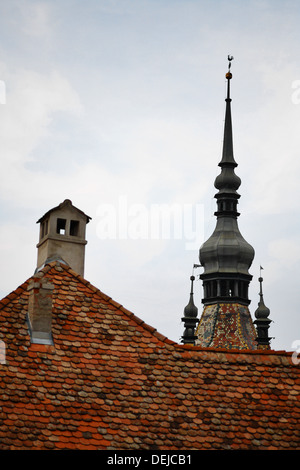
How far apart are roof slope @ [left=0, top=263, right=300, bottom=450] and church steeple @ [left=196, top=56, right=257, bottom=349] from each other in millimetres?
47628

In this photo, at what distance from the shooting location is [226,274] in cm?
7544

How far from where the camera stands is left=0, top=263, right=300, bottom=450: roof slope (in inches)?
746

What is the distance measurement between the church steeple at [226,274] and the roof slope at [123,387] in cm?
4763

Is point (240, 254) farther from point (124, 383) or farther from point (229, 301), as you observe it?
point (124, 383)

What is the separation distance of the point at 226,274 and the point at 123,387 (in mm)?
55829

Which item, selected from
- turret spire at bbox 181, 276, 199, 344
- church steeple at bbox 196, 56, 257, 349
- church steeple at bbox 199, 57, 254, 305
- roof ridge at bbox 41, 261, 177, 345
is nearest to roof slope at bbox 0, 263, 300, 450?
roof ridge at bbox 41, 261, 177, 345

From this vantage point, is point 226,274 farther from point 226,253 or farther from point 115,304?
point 115,304

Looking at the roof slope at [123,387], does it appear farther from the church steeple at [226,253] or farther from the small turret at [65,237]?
the church steeple at [226,253]

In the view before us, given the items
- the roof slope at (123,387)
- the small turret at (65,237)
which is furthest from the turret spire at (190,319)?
the roof slope at (123,387)

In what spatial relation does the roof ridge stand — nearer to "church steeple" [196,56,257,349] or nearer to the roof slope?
the roof slope

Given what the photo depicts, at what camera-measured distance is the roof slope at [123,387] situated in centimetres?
1895

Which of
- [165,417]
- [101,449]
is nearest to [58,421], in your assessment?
[101,449]

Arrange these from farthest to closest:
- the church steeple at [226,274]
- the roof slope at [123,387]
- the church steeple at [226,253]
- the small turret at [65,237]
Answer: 1. the church steeple at [226,253]
2. the church steeple at [226,274]
3. the small turret at [65,237]
4. the roof slope at [123,387]

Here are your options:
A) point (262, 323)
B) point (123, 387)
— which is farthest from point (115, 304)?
point (262, 323)
